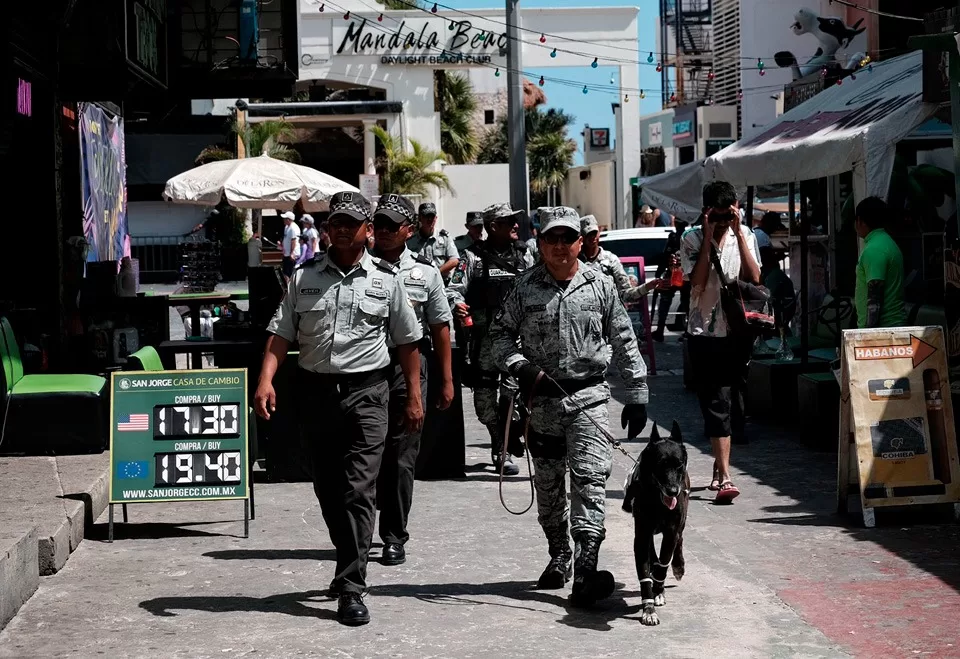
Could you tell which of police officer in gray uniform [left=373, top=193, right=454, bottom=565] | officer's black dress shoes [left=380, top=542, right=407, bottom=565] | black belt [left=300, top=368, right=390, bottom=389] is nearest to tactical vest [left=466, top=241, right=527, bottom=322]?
police officer in gray uniform [left=373, top=193, right=454, bottom=565]

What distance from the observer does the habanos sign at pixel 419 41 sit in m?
43.9

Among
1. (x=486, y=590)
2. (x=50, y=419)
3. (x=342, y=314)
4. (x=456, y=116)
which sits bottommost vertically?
(x=486, y=590)

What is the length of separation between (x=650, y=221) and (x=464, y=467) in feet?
49.5

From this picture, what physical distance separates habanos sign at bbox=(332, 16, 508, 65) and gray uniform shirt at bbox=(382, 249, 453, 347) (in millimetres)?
36664

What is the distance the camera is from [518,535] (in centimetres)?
822

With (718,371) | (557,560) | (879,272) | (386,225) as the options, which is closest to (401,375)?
(386,225)

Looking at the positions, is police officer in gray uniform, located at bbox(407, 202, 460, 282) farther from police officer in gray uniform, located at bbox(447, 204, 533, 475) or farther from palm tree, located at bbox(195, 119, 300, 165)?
palm tree, located at bbox(195, 119, 300, 165)

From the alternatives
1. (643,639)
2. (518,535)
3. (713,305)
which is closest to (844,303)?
(713,305)

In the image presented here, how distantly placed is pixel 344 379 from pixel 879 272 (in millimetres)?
4270

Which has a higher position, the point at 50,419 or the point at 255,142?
the point at 255,142

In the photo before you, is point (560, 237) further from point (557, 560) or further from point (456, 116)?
point (456, 116)

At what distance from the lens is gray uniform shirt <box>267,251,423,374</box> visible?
6461mm

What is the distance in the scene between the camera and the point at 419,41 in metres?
44.3

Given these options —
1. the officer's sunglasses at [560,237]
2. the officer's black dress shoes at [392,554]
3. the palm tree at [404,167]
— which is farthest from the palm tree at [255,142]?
the officer's sunglasses at [560,237]
